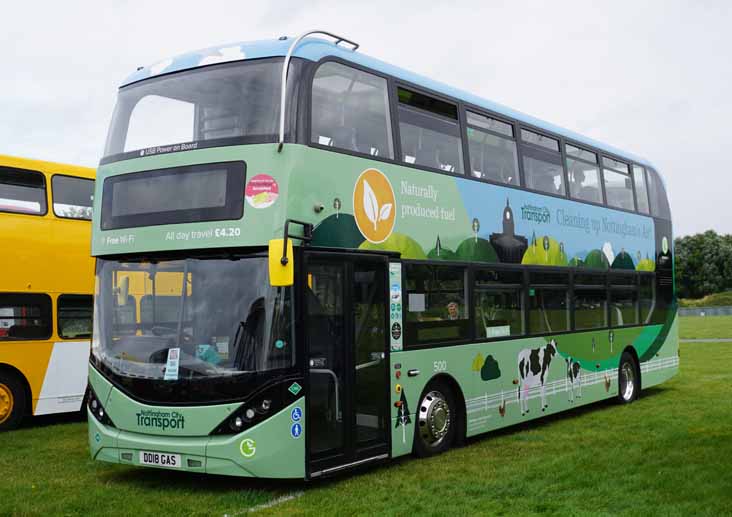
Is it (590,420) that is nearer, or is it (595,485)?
(595,485)

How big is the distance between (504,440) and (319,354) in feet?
13.6

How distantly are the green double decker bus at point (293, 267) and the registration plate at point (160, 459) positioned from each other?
0.06 feet

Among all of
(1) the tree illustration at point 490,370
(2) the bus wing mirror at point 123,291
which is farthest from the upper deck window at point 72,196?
(1) the tree illustration at point 490,370

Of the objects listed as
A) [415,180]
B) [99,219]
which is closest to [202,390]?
[99,219]

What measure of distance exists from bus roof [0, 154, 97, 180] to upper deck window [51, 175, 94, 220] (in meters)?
0.10

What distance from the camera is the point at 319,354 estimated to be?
8914 mm

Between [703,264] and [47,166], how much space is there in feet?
345

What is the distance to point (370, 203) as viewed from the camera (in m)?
9.78

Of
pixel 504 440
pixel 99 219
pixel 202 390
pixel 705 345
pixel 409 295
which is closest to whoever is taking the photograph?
pixel 202 390

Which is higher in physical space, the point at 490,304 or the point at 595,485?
the point at 490,304

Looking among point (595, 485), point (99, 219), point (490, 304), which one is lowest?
point (595, 485)

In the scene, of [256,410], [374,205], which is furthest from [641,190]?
[256,410]

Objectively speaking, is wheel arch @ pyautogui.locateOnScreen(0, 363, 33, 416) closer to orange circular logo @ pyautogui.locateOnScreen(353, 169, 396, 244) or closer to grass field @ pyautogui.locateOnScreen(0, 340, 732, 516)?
grass field @ pyautogui.locateOnScreen(0, 340, 732, 516)

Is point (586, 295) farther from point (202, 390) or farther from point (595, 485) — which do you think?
point (202, 390)
